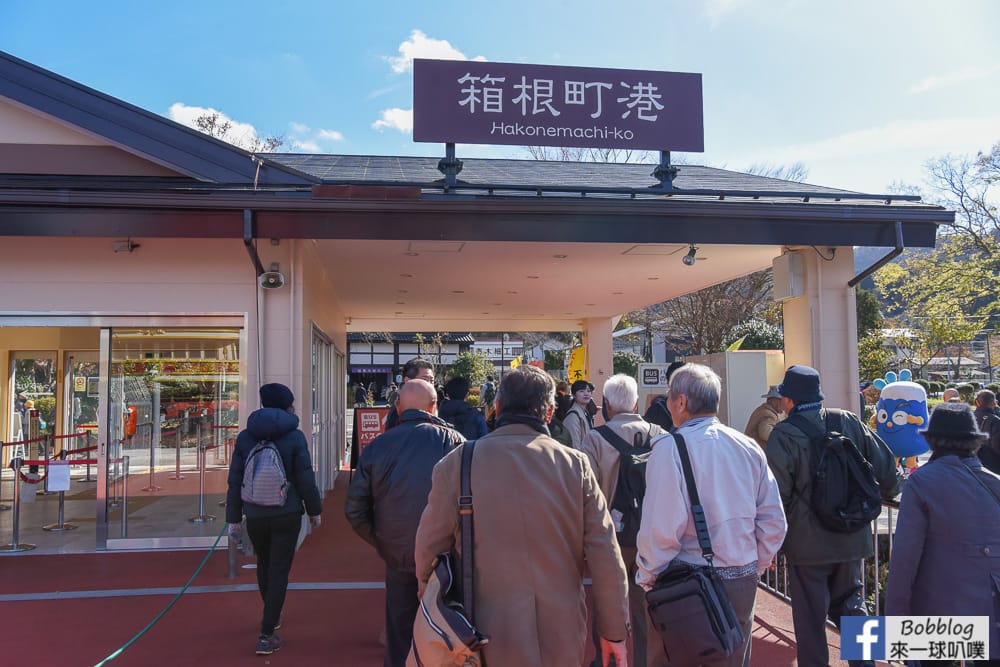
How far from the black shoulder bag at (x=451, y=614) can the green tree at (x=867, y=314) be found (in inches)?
959

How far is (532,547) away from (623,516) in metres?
1.79

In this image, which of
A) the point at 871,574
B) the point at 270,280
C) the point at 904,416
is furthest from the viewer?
the point at 904,416

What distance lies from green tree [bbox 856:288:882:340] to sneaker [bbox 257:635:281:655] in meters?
23.4

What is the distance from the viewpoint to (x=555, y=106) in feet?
24.7

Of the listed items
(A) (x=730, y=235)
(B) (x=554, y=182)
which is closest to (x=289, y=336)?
(B) (x=554, y=182)

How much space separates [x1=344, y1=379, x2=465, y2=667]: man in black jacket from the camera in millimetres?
3678

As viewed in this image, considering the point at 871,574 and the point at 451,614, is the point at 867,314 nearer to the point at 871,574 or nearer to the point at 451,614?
the point at 871,574

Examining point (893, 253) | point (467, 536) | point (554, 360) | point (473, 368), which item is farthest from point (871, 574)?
point (554, 360)

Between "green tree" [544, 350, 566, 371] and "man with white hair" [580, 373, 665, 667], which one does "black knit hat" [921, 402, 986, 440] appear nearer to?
"man with white hair" [580, 373, 665, 667]

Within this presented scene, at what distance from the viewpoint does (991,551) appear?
310 cm

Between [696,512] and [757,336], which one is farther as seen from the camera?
[757,336]

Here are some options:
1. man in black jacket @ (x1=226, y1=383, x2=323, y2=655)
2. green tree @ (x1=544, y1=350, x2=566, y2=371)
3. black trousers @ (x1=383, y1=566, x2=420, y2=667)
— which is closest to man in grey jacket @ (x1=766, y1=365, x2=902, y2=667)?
black trousers @ (x1=383, y1=566, x2=420, y2=667)

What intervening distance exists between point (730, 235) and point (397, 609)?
5.02m

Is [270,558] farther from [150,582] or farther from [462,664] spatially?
[462,664]
